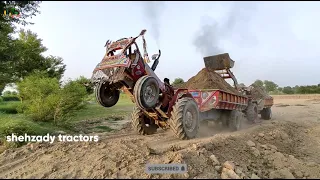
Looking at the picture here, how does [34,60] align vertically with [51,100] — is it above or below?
above

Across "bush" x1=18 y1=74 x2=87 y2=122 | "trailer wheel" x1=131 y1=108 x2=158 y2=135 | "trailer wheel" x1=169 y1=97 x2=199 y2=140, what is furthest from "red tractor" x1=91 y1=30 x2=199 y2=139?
"bush" x1=18 y1=74 x2=87 y2=122

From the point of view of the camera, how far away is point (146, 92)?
24.9ft

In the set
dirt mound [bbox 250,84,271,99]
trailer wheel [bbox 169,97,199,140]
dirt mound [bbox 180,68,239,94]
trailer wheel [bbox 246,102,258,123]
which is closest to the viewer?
trailer wheel [bbox 169,97,199,140]

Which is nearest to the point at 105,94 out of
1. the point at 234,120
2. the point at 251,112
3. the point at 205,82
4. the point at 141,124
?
the point at 141,124

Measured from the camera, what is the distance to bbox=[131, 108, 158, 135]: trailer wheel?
9.96 m

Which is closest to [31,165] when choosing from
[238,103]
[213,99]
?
[213,99]

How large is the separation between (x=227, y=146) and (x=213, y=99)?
9.48 ft

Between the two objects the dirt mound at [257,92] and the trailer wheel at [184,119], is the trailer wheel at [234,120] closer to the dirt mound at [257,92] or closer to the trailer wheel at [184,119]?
the trailer wheel at [184,119]

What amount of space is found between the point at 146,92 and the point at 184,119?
165cm

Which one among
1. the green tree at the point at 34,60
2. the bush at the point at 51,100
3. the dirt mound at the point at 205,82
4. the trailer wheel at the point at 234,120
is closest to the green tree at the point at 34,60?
the green tree at the point at 34,60

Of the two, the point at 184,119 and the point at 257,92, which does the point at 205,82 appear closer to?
the point at 184,119

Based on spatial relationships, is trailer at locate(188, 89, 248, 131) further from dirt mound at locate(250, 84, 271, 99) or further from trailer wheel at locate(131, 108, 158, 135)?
dirt mound at locate(250, 84, 271, 99)

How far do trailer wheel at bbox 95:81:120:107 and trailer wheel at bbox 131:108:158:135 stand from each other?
162cm

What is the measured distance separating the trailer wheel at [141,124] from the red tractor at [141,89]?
0.45 metres
